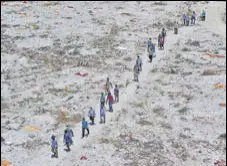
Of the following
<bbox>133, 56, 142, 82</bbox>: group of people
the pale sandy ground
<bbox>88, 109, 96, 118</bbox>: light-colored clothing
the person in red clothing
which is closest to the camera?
the pale sandy ground

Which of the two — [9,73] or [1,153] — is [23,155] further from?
[9,73]

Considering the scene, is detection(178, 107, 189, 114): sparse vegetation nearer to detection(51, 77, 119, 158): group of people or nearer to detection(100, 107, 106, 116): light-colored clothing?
detection(51, 77, 119, 158): group of people

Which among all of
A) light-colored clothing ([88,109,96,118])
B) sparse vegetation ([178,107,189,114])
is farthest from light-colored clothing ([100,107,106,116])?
sparse vegetation ([178,107,189,114])

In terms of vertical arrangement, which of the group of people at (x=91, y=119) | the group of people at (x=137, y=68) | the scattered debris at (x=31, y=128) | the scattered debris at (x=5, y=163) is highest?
the group of people at (x=137, y=68)

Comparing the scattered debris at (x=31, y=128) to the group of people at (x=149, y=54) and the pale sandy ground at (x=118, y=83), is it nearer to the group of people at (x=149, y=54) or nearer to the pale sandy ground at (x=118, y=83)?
the pale sandy ground at (x=118, y=83)

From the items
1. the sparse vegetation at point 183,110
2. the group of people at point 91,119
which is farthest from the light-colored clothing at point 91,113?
the sparse vegetation at point 183,110

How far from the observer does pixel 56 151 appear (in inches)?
1201

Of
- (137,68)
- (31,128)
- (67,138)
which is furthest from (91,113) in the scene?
(137,68)

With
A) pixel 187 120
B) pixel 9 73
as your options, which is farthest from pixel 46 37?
pixel 187 120

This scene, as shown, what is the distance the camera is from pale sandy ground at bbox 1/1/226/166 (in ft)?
106

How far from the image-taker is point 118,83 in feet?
145

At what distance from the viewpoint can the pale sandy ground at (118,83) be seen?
32312 mm

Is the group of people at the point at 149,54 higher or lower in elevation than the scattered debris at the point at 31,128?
higher

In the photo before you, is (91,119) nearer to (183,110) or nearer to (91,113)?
(91,113)
